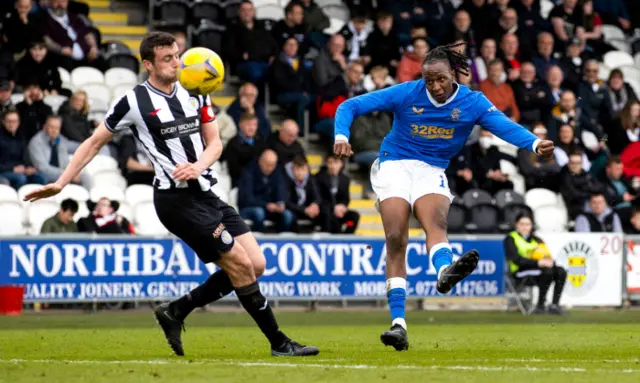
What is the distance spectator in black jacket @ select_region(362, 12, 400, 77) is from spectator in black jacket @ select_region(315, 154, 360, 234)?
119 inches

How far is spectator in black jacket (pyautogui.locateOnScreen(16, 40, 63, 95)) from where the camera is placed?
20.0 meters

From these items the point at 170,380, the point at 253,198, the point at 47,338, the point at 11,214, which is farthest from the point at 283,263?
the point at 170,380

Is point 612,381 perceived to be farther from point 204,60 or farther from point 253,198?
point 253,198

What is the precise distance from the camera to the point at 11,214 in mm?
18000

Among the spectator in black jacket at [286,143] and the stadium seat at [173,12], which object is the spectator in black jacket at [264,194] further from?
the stadium seat at [173,12]

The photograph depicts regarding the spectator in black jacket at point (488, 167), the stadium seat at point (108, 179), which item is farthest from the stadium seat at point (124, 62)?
the spectator in black jacket at point (488, 167)

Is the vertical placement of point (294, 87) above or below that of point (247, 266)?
above

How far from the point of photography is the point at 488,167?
68.9ft

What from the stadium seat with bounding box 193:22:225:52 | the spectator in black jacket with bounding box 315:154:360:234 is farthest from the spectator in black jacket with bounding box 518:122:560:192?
the stadium seat with bounding box 193:22:225:52

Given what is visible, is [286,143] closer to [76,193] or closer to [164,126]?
[76,193]

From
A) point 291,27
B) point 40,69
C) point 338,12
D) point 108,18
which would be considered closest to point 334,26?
point 338,12

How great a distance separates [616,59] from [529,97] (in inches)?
157

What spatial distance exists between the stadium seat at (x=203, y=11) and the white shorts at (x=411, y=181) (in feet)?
41.3

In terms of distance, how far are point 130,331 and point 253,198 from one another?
5.51 meters
